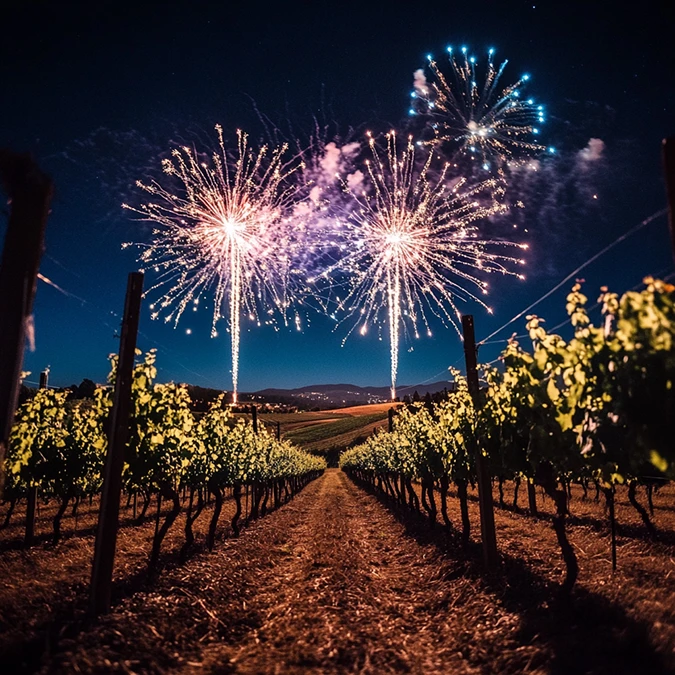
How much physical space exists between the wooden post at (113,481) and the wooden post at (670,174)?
26.3 ft

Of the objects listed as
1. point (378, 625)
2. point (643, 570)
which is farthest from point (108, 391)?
point (643, 570)

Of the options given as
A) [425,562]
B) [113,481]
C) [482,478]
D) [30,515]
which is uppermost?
[113,481]

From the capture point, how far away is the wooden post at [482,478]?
32.5ft

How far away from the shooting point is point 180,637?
654cm

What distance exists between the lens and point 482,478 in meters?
10.3

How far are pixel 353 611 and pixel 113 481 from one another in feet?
16.0

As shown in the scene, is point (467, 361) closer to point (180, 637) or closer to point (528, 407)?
point (528, 407)

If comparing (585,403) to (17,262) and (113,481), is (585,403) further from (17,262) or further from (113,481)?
(17,262)

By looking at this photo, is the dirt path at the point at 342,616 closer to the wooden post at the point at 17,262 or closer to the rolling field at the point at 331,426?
the wooden post at the point at 17,262

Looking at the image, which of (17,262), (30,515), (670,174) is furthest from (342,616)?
(30,515)

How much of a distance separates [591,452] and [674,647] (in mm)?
2331

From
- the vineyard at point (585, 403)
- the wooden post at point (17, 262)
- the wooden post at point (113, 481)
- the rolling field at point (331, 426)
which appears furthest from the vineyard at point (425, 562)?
the rolling field at point (331, 426)

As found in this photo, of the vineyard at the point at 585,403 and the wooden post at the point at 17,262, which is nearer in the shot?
the vineyard at the point at 585,403

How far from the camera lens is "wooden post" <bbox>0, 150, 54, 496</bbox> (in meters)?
5.47
